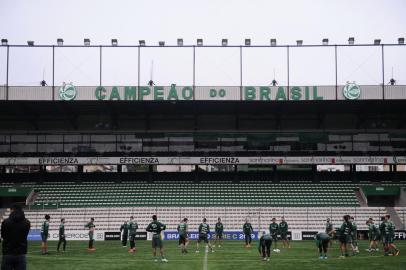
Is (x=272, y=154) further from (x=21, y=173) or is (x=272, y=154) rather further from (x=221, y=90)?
(x=21, y=173)

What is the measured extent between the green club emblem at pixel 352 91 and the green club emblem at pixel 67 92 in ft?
79.8

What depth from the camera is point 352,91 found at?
5041 centimetres

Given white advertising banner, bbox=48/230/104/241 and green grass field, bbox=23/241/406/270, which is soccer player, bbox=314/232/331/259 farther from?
white advertising banner, bbox=48/230/104/241

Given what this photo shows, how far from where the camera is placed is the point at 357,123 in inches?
2196

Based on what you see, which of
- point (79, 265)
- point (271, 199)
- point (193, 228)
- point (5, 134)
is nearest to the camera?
point (79, 265)

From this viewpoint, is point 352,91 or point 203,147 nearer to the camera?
point 352,91

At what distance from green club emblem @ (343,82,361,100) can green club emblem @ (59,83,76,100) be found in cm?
2431

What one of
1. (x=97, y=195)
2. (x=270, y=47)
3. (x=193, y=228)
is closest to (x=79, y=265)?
(x=193, y=228)

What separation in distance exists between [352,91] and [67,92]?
83.9 ft

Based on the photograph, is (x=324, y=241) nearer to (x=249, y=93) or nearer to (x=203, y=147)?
(x=249, y=93)

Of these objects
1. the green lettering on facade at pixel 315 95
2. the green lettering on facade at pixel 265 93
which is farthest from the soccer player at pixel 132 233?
the green lettering on facade at pixel 315 95

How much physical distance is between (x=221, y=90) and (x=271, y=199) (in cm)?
1084

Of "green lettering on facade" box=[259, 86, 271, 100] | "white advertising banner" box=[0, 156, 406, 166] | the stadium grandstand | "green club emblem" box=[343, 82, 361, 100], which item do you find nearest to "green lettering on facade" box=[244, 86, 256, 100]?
the stadium grandstand

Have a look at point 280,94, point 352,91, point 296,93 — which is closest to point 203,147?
point 280,94
